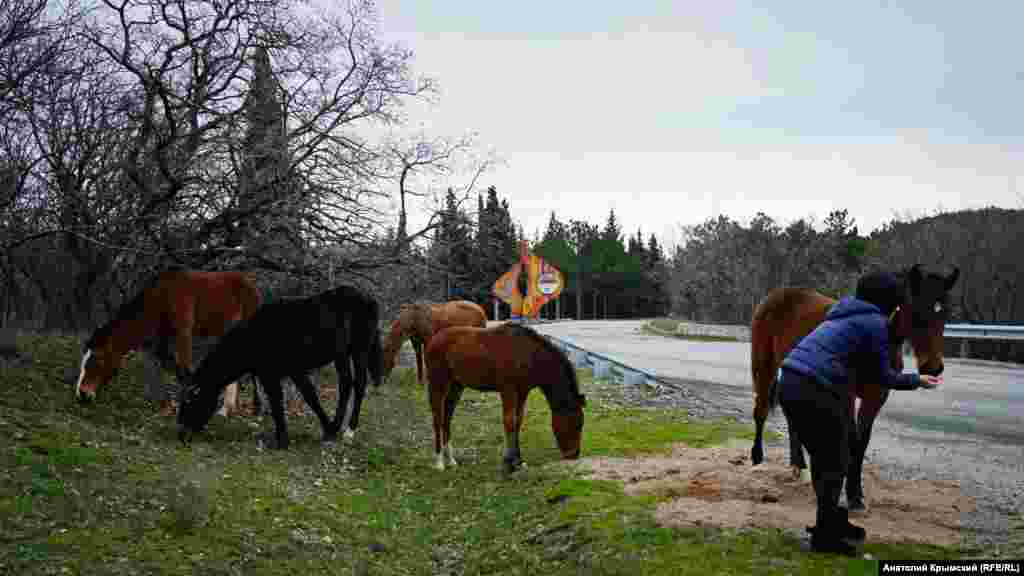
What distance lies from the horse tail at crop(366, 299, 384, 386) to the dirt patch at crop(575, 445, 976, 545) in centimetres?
404

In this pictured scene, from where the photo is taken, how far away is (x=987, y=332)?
76.2 feet

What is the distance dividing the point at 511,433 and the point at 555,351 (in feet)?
3.64

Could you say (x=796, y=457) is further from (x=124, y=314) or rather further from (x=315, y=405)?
(x=124, y=314)

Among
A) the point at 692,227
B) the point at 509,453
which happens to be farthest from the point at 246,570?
the point at 692,227

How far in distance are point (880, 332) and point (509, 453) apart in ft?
16.6

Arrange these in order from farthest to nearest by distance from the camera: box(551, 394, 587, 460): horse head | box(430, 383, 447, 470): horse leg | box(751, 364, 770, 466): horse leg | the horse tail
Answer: the horse tail
box(430, 383, 447, 470): horse leg
box(551, 394, 587, 460): horse head
box(751, 364, 770, 466): horse leg

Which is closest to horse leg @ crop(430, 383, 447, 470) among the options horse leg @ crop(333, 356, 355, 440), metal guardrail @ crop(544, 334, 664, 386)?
horse leg @ crop(333, 356, 355, 440)

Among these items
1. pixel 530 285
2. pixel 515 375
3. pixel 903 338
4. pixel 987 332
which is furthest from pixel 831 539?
pixel 987 332

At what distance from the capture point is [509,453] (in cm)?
934

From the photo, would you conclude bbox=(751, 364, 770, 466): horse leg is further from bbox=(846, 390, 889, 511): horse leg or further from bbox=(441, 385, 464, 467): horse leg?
bbox=(441, 385, 464, 467): horse leg

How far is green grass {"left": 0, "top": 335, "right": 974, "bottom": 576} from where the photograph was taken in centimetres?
539

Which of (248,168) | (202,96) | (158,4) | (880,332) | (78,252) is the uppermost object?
(158,4)

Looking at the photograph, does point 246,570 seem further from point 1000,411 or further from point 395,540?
point 1000,411

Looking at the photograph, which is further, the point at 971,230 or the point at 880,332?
the point at 971,230
